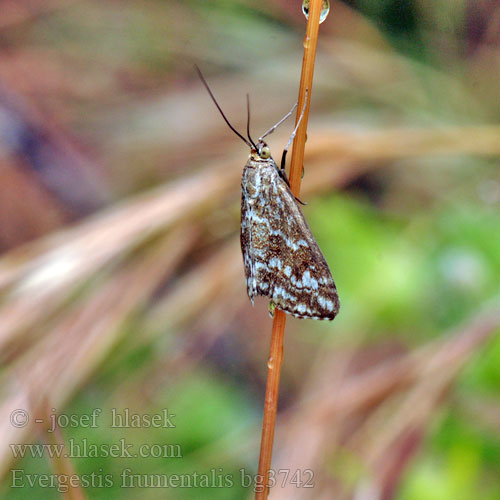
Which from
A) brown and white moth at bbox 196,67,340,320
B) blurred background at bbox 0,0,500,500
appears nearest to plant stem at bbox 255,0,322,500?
brown and white moth at bbox 196,67,340,320

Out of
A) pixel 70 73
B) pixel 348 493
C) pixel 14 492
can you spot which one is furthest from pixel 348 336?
pixel 70 73

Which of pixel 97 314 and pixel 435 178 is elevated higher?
pixel 435 178

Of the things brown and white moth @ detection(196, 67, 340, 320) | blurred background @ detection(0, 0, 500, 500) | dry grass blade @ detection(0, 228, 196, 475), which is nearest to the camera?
brown and white moth @ detection(196, 67, 340, 320)

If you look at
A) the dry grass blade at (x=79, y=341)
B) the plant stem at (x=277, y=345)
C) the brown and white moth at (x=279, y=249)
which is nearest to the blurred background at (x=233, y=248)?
the dry grass blade at (x=79, y=341)

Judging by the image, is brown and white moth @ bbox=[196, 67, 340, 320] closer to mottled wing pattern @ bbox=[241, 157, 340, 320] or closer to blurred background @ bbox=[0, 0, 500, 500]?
mottled wing pattern @ bbox=[241, 157, 340, 320]

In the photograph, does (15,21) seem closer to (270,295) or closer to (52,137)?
(52,137)

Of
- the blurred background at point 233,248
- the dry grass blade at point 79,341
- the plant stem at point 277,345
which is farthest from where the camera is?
the blurred background at point 233,248

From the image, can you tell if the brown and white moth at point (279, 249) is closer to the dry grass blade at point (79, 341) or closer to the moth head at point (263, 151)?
the moth head at point (263, 151)

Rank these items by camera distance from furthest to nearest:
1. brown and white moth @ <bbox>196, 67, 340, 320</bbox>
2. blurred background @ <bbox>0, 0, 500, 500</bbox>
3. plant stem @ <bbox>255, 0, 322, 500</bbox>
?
blurred background @ <bbox>0, 0, 500, 500</bbox> → brown and white moth @ <bbox>196, 67, 340, 320</bbox> → plant stem @ <bbox>255, 0, 322, 500</bbox>

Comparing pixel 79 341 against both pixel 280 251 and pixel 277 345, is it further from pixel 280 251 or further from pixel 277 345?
pixel 277 345
